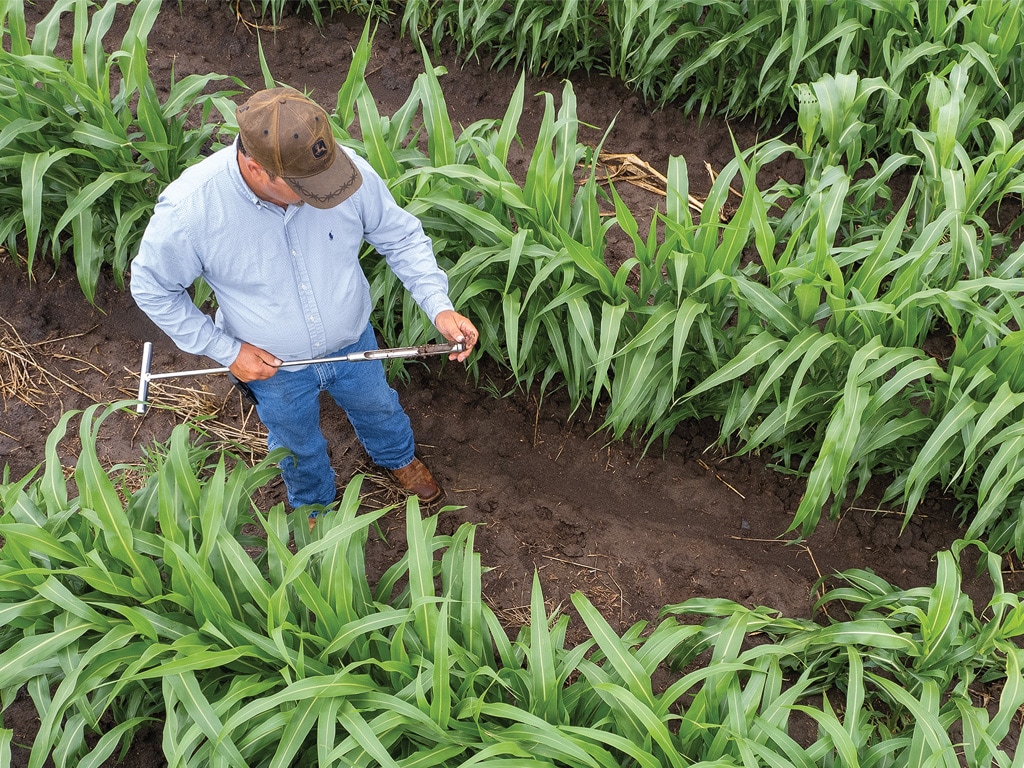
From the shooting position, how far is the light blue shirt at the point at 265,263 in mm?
1717

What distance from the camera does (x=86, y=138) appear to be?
257cm

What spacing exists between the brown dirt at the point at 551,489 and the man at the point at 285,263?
53cm

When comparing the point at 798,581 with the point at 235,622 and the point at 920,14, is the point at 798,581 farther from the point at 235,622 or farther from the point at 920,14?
the point at 920,14

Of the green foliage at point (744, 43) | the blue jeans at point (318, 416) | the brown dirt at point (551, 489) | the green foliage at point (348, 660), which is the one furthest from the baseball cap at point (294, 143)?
the green foliage at point (744, 43)

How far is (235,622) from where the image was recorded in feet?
6.06

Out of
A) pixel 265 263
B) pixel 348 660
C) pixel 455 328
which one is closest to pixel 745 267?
pixel 455 328

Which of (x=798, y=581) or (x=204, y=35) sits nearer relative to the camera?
(x=798, y=581)

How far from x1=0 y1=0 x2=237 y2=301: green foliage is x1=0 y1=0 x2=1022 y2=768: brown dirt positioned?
1.12 ft

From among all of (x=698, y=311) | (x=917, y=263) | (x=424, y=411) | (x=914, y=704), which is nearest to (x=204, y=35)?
(x=424, y=411)

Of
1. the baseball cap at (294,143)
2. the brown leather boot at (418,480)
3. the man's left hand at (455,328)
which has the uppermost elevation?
the baseball cap at (294,143)

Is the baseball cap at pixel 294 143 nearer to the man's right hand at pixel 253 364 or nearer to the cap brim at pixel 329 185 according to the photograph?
the cap brim at pixel 329 185

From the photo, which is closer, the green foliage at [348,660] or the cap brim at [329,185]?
the cap brim at [329,185]

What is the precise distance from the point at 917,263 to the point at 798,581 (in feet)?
3.25

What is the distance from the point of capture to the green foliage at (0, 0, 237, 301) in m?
2.50
